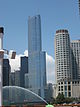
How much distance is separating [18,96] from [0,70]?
96771mm

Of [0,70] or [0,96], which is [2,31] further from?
[0,96]

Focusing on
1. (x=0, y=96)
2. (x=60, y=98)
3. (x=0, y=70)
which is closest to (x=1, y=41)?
(x=0, y=70)

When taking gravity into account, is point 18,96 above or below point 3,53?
below

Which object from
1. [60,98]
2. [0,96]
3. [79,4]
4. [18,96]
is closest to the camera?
[0,96]

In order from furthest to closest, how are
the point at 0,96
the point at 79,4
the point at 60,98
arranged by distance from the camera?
the point at 79,4
the point at 60,98
the point at 0,96

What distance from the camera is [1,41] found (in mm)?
25172

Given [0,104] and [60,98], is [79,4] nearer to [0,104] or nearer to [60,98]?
[60,98]

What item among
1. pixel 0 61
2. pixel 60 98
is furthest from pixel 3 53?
pixel 60 98

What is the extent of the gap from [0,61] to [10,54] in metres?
1.23

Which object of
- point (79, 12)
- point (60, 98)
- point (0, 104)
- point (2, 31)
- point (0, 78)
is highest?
point (79, 12)

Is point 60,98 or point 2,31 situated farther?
point 60,98

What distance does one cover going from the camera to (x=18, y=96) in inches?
4749

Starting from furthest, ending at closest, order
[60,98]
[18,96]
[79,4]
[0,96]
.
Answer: [79,4], [60,98], [18,96], [0,96]

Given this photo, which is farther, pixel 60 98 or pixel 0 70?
pixel 60 98
